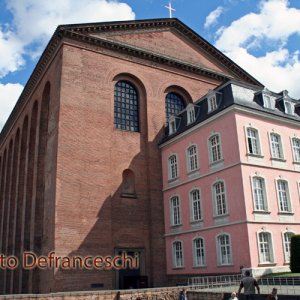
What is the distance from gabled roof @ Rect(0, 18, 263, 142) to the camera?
28094mm

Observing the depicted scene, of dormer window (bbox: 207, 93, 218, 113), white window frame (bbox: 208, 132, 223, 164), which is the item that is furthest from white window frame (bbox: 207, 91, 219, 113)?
white window frame (bbox: 208, 132, 223, 164)

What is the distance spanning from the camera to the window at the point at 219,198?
73.2 ft

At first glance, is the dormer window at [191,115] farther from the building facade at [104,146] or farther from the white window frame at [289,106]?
the white window frame at [289,106]

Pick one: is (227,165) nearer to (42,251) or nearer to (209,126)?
(209,126)

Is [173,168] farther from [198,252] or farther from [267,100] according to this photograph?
[267,100]

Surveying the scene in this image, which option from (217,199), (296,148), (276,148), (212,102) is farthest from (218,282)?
(212,102)

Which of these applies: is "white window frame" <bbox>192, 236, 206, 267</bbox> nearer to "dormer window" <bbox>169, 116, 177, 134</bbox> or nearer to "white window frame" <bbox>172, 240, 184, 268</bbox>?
"white window frame" <bbox>172, 240, 184, 268</bbox>

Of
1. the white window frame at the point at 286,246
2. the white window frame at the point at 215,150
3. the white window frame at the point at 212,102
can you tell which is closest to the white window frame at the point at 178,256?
the white window frame at the point at 215,150

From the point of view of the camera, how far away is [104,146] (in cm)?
2664

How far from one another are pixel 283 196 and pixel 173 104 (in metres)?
13.1

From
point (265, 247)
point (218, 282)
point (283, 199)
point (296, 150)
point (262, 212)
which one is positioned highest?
point (296, 150)

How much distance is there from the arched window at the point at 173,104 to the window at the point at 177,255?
10.6 m

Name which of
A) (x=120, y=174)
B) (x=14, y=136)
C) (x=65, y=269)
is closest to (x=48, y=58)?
(x=120, y=174)

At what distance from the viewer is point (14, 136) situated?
41000 millimetres
